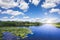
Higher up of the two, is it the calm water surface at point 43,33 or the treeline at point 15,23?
the treeline at point 15,23

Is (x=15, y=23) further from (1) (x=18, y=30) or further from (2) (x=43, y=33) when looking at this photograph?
(2) (x=43, y=33)

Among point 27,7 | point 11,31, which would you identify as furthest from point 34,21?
point 11,31

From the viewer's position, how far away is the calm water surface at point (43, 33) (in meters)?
2.28

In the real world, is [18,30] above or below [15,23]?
below

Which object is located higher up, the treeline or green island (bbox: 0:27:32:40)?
the treeline

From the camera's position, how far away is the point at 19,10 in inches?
92.0

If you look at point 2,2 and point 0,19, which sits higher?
point 2,2

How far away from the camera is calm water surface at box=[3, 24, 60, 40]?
2281mm

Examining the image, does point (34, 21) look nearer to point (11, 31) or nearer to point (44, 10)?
point (44, 10)

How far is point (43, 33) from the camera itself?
7.52 ft

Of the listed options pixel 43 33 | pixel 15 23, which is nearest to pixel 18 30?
pixel 15 23

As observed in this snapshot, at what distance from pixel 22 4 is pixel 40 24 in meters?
0.44

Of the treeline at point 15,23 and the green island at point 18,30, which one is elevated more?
the treeline at point 15,23

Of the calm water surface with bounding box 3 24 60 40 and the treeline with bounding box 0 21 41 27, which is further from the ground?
the treeline with bounding box 0 21 41 27
